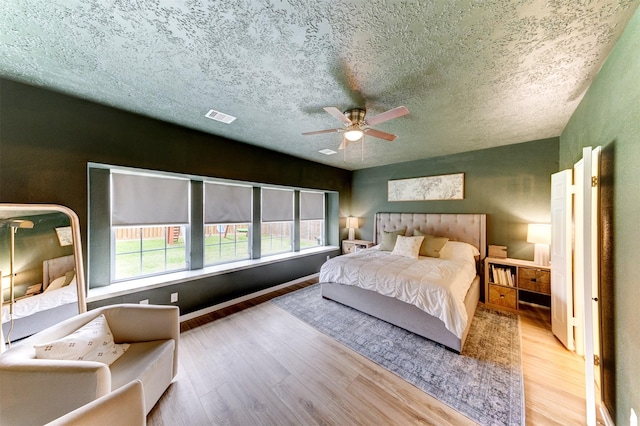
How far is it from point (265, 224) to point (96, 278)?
2.49m

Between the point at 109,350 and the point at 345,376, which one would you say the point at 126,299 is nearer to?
the point at 109,350

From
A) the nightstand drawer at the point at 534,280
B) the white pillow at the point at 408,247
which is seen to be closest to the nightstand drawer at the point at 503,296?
the nightstand drawer at the point at 534,280

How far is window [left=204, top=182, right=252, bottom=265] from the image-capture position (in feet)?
11.6

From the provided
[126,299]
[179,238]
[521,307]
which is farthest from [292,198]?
[521,307]

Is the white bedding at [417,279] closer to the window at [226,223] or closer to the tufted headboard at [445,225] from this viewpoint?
the tufted headboard at [445,225]

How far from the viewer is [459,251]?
3.55m

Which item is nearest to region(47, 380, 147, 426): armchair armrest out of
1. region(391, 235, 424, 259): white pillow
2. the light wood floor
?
the light wood floor

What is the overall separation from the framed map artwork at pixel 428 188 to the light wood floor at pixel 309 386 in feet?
8.09

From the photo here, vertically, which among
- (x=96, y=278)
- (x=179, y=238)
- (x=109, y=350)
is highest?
(x=179, y=238)

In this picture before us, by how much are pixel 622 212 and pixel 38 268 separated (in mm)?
4459

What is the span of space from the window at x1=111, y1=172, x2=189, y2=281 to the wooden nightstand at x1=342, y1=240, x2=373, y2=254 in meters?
3.60

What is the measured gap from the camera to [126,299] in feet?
8.27

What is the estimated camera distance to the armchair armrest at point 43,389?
114cm

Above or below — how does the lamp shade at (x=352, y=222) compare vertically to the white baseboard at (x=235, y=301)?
above
